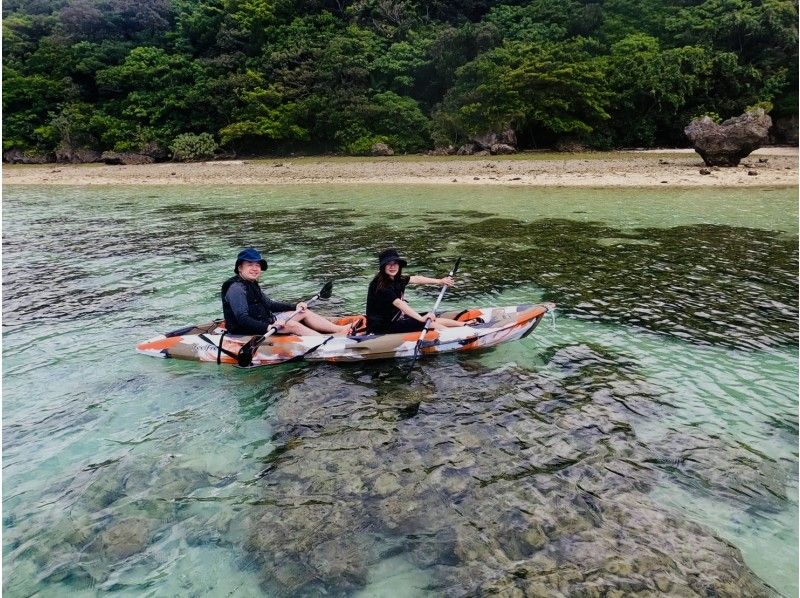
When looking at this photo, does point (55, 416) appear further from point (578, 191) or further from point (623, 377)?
point (578, 191)

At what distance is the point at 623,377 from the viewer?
232 inches

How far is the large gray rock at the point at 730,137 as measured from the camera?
71.3 feet

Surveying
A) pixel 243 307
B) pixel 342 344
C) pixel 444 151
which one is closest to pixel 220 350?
pixel 243 307

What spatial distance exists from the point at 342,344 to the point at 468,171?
69.8ft

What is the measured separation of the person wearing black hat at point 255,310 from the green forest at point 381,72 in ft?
94.3

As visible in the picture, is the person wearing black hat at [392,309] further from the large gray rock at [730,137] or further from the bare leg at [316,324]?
the large gray rock at [730,137]

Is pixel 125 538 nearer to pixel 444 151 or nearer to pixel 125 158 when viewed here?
pixel 444 151

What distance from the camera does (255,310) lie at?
6750 millimetres

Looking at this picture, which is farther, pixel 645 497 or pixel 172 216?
pixel 172 216

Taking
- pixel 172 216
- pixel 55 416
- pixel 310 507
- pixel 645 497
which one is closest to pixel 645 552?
pixel 645 497

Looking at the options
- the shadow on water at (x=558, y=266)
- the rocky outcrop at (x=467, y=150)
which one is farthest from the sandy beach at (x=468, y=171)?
the shadow on water at (x=558, y=266)

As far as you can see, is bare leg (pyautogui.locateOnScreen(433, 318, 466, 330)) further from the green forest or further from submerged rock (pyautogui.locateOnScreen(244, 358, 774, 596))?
the green forest

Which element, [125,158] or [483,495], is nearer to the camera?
[483,495]

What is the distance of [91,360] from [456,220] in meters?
11.0
